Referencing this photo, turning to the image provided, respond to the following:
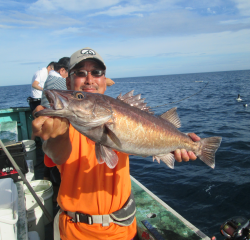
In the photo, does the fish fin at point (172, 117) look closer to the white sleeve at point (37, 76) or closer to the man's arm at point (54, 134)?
the man's arm at point (54, 134)

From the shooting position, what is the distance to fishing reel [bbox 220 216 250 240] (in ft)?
8.07

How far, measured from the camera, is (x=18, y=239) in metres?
2.84

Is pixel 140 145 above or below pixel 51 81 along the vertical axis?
below

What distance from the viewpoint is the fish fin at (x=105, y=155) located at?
2189 mm

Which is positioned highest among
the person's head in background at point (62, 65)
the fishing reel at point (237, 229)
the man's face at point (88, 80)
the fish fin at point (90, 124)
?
the person's head in background at point (62, 65)

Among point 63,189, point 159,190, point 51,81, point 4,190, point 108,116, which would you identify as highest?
point 51,81

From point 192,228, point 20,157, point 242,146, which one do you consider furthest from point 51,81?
point 242,146

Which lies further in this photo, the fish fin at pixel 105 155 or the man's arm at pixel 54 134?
the fish fin at pixel 105 155

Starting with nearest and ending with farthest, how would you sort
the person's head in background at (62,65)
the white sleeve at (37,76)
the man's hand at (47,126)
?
the man's hand at (47,126) → the person's head in background at (62,65) → the white sleeve at (37,76)

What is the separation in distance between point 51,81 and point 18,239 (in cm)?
385

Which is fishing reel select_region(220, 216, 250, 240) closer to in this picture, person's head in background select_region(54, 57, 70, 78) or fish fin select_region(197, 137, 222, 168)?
fish fin select_region(197, 137, 222, 168)

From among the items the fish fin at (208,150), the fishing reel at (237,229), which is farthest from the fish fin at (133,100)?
the fishing reel at (237,229)

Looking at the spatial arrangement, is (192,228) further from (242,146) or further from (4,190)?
(242,146)

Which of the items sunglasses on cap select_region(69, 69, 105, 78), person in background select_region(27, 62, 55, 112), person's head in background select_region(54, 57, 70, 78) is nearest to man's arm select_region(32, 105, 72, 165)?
sunglasses on cap select_region(69, 69, 105, 78)
